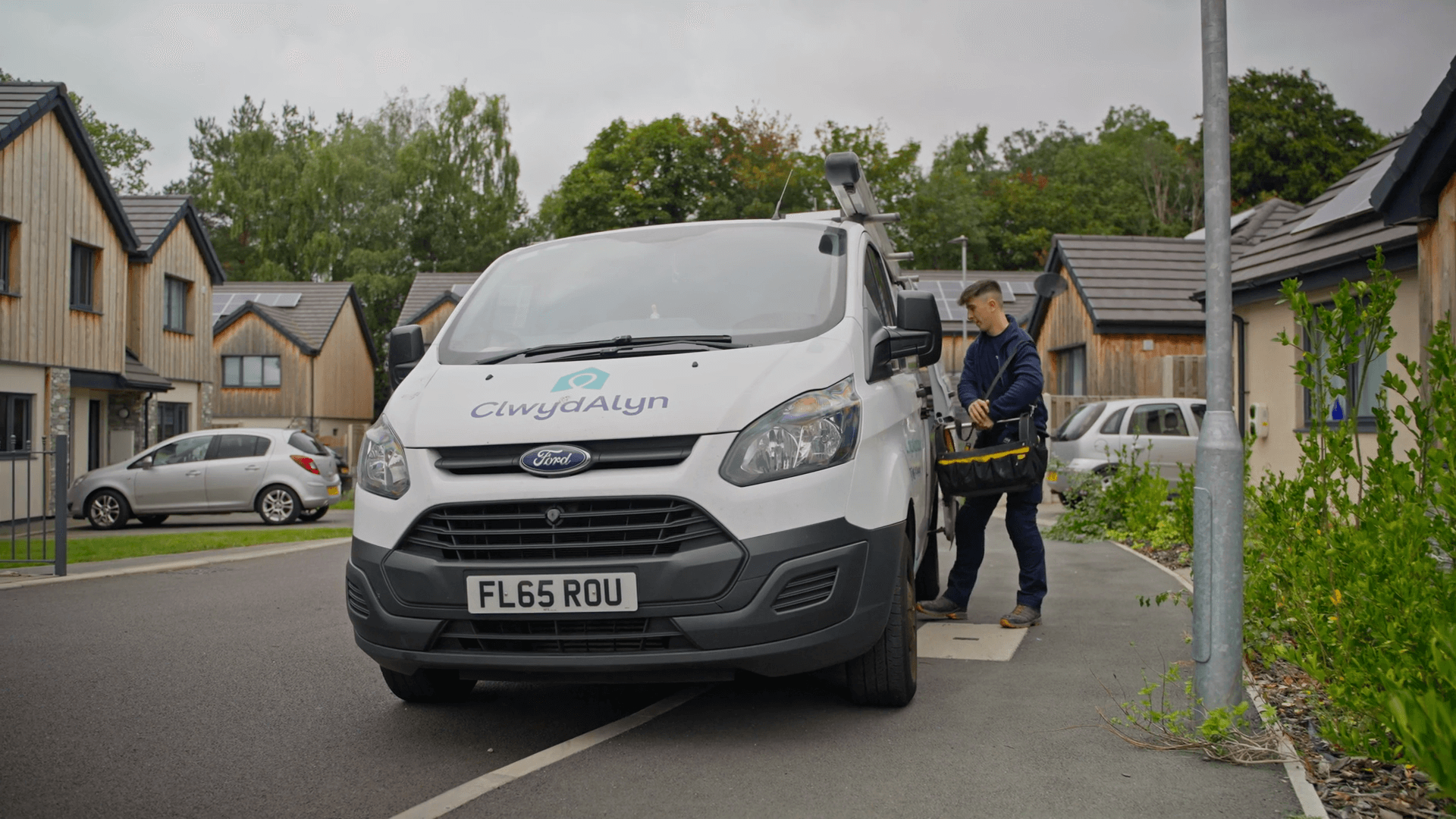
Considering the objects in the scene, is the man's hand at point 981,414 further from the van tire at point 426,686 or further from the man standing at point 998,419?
the van tire at point 426,686

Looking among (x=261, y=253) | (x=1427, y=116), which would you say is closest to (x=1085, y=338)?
(x=1427, y=116)

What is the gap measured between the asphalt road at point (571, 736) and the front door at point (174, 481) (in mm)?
13355

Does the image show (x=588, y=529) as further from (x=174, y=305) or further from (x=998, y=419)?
(x=174, y=305)

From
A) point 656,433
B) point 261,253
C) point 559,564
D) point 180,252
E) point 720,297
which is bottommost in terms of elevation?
point 559,564

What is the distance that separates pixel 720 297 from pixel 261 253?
183 ft

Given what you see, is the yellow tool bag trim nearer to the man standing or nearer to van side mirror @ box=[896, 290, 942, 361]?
the man standing

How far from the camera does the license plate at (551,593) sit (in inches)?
156

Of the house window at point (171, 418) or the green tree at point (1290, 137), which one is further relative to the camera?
the green tree at point (1290, 137)

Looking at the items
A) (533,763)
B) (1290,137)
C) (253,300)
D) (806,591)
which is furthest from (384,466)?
(1290,137)

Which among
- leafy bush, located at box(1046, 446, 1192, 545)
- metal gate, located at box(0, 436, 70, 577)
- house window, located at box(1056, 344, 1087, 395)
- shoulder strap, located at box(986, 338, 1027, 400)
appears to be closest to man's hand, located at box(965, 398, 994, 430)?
shoulder strap, located at box(986, 338, 1027, 400)

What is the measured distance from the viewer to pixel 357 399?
175 ft

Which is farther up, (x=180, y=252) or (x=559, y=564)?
(x=180, y=252)

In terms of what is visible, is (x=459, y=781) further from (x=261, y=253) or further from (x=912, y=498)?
(x=261, y=253)

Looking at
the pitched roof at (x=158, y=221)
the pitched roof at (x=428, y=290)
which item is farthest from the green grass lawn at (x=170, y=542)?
the pitched roof at (x=428, y=290)
